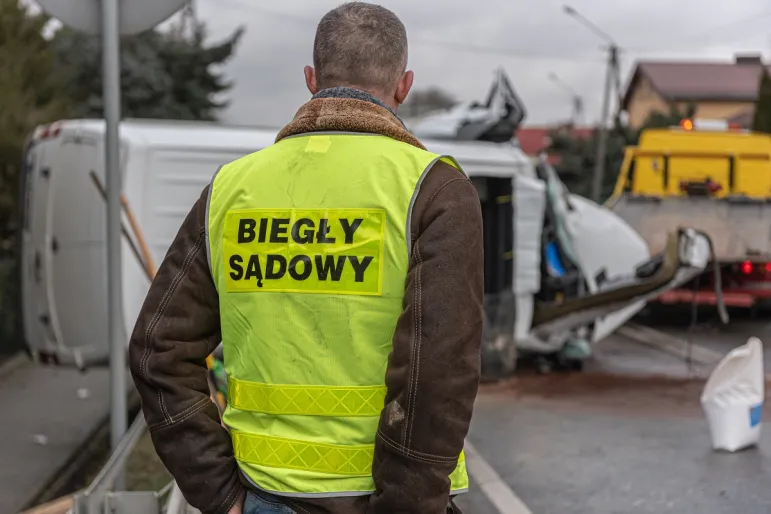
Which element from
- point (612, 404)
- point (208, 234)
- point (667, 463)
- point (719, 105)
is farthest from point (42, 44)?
point (719, 105)

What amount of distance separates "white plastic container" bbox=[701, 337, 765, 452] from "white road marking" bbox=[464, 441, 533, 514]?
147 cm

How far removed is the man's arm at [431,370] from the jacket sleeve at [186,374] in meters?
0.37

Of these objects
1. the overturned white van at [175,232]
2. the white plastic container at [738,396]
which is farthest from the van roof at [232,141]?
the white plastic container at [738,396]

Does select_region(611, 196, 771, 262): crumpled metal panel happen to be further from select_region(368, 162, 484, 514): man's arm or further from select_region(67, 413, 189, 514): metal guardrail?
select_region(368, 162, 484, 514): man's arm

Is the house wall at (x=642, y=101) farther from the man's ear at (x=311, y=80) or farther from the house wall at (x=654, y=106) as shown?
the man's ear at (x=311, y=80)

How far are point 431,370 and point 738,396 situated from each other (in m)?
4.60

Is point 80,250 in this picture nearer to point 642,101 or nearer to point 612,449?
point 612,449

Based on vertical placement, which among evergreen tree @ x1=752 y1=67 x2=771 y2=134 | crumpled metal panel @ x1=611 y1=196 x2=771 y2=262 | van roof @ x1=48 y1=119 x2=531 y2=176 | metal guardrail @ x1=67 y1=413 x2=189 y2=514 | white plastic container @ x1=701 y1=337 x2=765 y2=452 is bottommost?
white plastic container @ x1=701 y1=337 x2=765 y2=452

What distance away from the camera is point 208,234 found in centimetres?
197

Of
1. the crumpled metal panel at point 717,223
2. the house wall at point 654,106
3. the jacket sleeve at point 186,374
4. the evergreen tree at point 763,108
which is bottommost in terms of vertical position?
the crumpled metal panel at point 717,223

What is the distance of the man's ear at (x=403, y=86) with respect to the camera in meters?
2.02

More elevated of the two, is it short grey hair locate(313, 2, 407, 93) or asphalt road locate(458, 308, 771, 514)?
short grey hair locate(313, 2, 407, 93)

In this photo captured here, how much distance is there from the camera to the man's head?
1.92m

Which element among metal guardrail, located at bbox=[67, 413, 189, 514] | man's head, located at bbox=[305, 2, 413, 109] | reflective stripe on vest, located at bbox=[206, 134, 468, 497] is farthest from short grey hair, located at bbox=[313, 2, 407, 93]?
metal guardrail, located at bbox=[67, 413, 189, 514]
